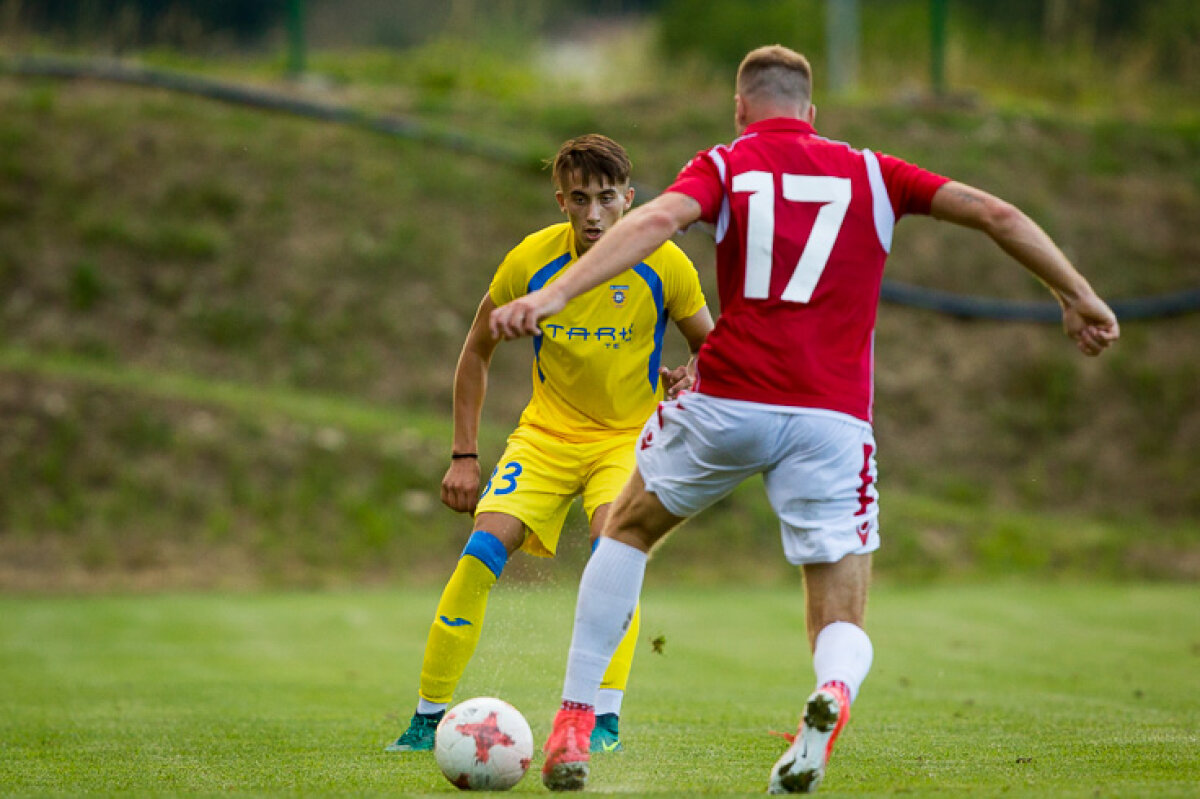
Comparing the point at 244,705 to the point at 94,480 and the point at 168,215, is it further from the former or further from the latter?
the point at 168,215

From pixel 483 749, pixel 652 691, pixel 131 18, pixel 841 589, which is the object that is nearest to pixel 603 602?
pixel 483 749

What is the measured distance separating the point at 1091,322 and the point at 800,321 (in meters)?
0.86

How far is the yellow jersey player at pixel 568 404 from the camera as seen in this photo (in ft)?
19.0

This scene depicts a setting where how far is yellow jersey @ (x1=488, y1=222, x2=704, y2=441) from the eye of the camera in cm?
593

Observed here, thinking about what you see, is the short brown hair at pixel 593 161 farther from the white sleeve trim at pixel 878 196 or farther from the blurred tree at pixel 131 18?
the blurred tree at pixel 131 18

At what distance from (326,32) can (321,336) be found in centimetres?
554

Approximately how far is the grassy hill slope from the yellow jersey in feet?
25.1

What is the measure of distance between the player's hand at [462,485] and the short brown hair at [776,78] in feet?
6.50

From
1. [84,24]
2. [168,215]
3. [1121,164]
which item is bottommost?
[168,215]

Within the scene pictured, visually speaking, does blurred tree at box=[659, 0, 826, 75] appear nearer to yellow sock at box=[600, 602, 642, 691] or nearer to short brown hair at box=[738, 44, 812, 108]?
yellow sock at box=[600, 602, 642, 691]

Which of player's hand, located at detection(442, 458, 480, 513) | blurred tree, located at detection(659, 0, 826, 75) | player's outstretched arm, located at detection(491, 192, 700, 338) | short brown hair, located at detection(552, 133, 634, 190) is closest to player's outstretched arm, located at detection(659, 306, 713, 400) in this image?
short brown hair, located at detection(552, 133, 634, 190)

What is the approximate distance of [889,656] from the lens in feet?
31.9

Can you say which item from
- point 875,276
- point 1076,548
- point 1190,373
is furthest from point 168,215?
point 875,276

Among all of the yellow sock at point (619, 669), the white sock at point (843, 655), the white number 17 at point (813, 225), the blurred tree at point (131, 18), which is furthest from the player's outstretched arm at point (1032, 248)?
the blurred tree at point (131, 18)
